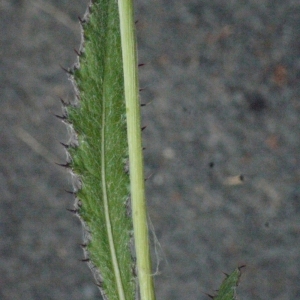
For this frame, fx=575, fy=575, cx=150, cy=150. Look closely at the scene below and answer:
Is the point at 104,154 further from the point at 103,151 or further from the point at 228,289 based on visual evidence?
the point at 228,289

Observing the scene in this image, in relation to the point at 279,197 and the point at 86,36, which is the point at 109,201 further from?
the point at 279,197

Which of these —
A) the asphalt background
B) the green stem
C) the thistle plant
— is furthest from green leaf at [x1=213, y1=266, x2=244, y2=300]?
the asphalt background

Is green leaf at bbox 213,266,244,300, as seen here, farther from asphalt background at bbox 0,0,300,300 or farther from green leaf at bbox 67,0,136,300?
asphalt background at bbox 0,0,300,300

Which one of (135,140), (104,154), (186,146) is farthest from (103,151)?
(186,146)

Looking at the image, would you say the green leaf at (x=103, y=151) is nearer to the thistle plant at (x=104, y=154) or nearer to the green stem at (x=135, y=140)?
the thistle plant at (x=104, y=154)

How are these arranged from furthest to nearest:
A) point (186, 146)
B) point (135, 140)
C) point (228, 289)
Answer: point (186, 146) < point (228, 289) < point (135, 140)

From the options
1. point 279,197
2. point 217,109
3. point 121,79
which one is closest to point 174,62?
point 217,109
